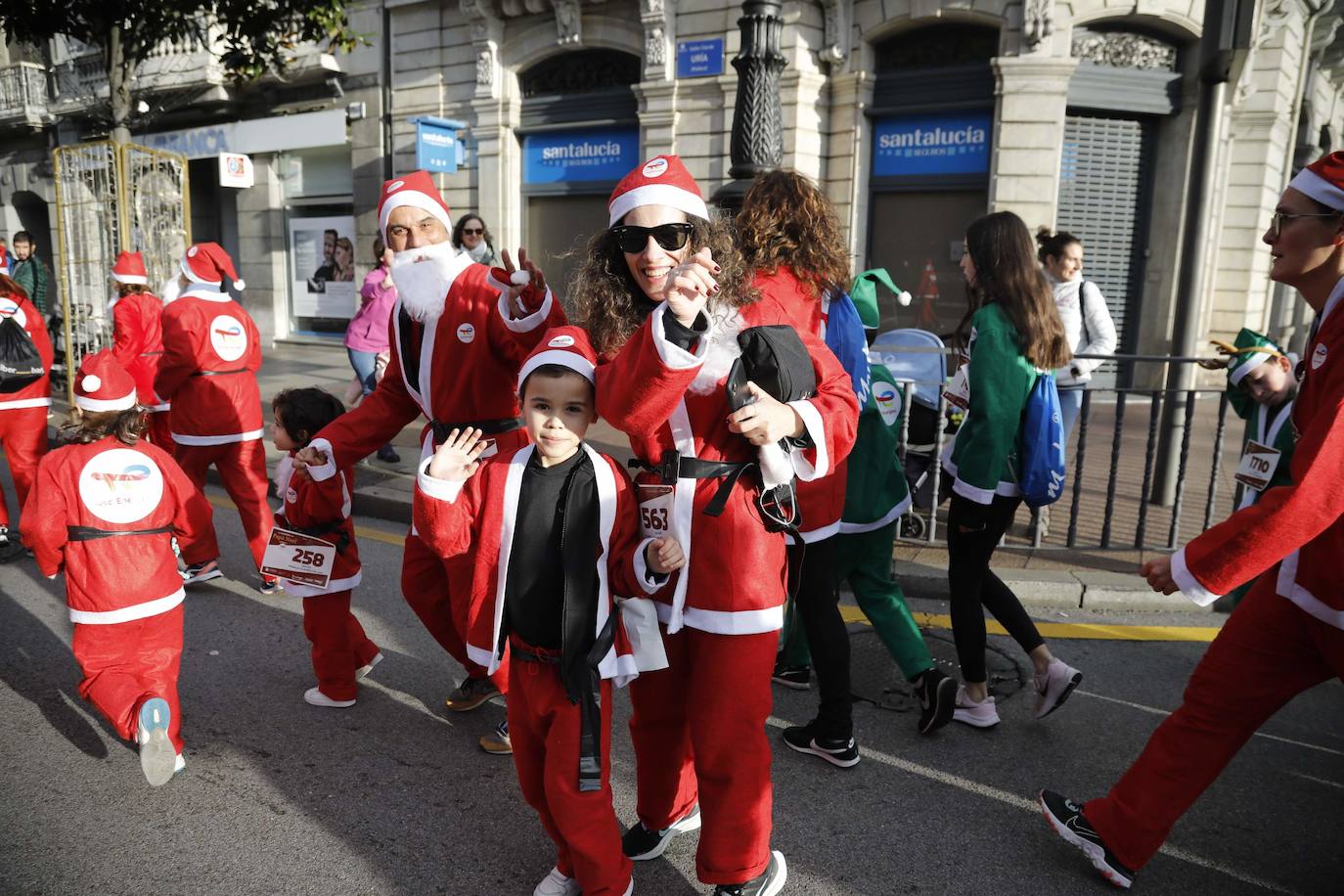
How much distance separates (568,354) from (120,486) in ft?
6.92

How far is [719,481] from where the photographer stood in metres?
2.23

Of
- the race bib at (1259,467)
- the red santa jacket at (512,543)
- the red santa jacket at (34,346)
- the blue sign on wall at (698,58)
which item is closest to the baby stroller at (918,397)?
the race bib at (1259,467)

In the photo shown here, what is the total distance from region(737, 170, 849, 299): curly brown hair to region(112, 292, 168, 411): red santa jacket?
5.03 m

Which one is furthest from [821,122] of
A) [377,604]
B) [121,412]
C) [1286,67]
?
[121,412]

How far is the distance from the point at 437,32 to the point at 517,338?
13660 mm

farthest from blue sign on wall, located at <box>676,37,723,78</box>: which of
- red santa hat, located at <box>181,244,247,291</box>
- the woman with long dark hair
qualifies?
the woman with long dark hair

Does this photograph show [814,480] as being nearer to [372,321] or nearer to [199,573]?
[199,573]

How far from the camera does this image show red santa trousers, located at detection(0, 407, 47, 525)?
5.50m

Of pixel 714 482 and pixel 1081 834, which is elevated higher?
pixel 714 482

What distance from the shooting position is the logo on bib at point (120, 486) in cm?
330

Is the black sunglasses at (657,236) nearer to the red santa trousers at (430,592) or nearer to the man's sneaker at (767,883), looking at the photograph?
the red santa trousers at (430,592)

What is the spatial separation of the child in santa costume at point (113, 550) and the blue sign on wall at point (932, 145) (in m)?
10.3

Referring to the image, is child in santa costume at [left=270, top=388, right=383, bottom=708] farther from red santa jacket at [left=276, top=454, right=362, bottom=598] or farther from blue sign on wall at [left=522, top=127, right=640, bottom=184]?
blue sign on wall at [left=522, top=127, right=640, bottom=184]

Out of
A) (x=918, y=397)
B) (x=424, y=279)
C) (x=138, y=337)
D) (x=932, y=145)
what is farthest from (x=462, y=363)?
(x=932, y=145)
